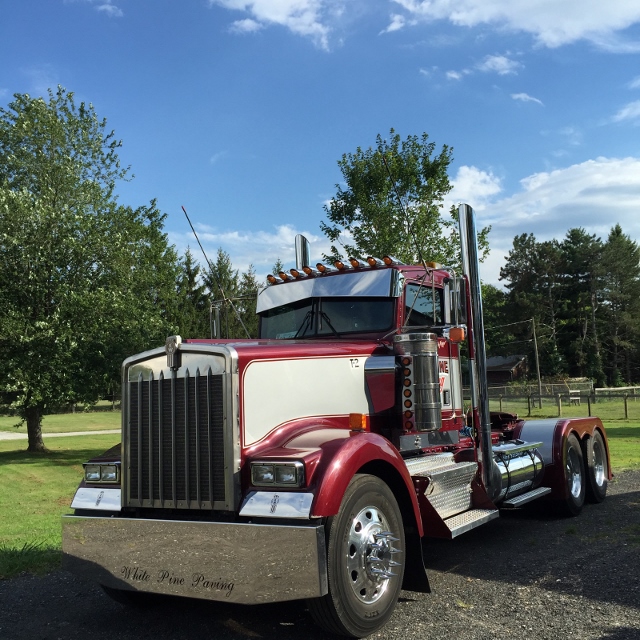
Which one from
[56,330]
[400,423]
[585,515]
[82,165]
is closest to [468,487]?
[400,423]

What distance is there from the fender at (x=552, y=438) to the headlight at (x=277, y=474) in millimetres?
4699

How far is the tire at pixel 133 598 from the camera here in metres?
4.87

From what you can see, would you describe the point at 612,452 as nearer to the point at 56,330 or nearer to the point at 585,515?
the point at 585,515

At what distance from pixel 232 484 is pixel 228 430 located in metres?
0.33

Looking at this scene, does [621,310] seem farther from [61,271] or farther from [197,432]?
[197,432]

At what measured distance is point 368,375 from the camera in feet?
17.5

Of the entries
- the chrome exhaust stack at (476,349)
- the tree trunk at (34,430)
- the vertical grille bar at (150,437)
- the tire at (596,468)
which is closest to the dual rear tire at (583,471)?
the tire at (596,468)

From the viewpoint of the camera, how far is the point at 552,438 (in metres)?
7.98

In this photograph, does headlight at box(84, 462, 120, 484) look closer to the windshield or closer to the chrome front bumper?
the chrome front bumper

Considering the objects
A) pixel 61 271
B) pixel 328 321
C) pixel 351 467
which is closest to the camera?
pixel 351 467

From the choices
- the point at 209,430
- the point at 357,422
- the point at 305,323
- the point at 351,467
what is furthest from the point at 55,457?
the point at 351,467

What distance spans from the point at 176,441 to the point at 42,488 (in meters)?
9.48

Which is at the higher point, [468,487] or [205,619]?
[468,487]

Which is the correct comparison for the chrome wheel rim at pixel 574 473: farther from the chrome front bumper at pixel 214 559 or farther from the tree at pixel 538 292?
the tree at pixel 538 292
